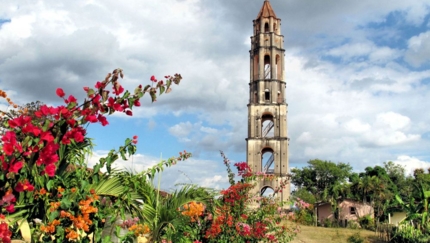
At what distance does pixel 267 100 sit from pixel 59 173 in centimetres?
2578

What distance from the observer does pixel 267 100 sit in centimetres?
2853

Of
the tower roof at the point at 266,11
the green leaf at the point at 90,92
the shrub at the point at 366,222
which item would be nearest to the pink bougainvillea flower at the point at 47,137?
the green leaf at the point at 90,92

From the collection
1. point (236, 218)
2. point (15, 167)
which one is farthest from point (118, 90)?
point (236, 218)

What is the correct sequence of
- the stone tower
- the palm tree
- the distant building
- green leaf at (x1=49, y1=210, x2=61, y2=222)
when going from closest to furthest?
green leaf at (x1=49, y1=210, x2=61, y2=222) < the palm tree < the stone tower < the distant building

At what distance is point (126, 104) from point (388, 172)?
164 feet

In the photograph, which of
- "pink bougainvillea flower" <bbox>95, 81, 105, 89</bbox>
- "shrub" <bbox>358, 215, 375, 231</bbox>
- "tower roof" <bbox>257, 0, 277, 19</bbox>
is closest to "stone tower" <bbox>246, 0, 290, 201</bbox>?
"tower roof" <bbox>257, 0, 277, 19</bbox>

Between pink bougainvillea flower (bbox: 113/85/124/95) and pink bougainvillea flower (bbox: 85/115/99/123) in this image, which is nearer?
pink bougainvillea flower (bbox: 85/115/99/123)

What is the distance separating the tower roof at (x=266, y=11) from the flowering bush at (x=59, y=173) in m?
27.6

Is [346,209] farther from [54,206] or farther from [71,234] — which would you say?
[54,206]

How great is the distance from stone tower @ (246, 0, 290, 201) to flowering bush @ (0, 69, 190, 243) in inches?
893

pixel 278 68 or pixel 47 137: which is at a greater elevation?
pixel 278 68

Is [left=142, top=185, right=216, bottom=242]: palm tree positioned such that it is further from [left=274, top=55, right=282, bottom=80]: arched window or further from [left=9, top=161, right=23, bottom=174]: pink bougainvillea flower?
[left=274, top=55, right=282, bottom=80]: arched window

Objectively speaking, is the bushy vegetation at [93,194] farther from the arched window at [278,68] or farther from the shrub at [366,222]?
the shrub at [366,222]

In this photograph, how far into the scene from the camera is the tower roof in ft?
100
